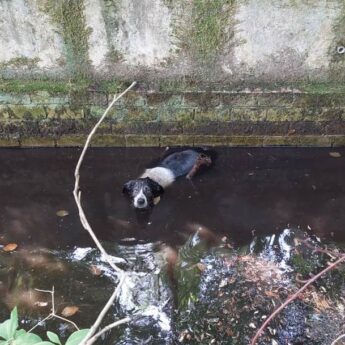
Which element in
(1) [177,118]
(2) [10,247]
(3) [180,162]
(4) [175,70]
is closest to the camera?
(2) [10,247]

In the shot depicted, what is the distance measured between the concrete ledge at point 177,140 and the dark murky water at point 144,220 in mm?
105

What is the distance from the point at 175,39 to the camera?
17.9ft

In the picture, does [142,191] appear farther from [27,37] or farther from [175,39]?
[27,37]

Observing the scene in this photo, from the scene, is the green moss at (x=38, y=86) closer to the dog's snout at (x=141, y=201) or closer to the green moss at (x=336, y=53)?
the dog's snout at (x=141, y=201)

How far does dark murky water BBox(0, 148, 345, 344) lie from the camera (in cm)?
384

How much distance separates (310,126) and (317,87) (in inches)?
22.8

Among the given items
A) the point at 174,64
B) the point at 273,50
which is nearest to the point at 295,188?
the point at 273,50

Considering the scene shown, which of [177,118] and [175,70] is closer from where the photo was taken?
[175,70]

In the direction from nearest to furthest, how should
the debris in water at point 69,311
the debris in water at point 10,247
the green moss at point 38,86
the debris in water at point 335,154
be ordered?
the debris in water at point 69,311 → the debris in water at point 10,247 → the green moss at point 38,86 → the debris in water at point 335,154

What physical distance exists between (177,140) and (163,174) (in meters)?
0.93

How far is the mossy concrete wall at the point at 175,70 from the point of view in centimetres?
527

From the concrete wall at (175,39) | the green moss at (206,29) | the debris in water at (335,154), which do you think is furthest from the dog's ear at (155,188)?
the debris in water at (335,154)

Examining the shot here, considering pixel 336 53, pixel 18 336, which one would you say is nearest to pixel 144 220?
pixel 336 53

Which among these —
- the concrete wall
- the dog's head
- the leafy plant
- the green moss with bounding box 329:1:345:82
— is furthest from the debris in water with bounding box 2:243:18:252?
the green moss with bounding box 329:1:345:82
